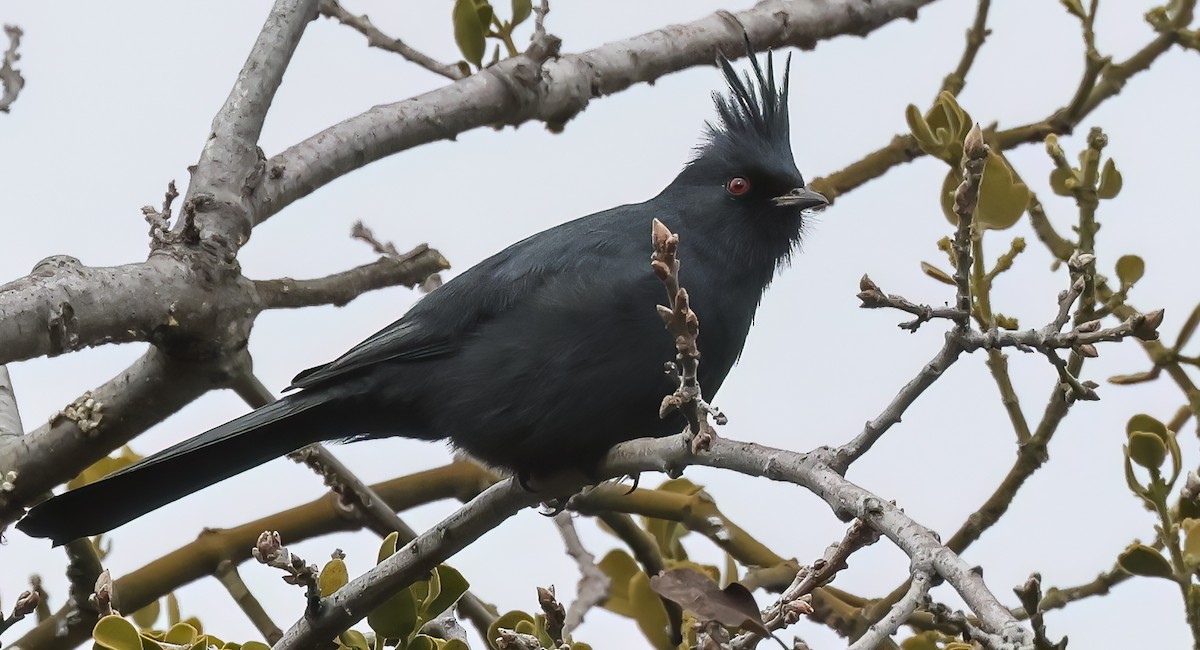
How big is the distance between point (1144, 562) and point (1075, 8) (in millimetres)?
1958

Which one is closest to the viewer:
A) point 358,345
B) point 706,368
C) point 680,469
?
point 680,469

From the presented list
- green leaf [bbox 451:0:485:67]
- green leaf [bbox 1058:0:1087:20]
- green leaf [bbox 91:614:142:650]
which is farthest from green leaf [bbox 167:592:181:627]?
green leaf [bbox 1058:0:1087:20]

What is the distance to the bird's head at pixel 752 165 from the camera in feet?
14.4

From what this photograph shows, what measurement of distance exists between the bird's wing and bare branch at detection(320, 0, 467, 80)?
61 centimetres

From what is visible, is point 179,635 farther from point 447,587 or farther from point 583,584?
point 583,584

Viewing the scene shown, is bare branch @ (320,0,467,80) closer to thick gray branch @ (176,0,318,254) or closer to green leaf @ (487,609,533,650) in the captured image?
thick gray branch @ (176,0,318,254)

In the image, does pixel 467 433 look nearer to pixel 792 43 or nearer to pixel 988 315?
pixel 988 315

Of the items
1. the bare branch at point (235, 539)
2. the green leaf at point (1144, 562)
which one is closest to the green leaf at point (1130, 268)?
the green leaf at point (1144, 562)

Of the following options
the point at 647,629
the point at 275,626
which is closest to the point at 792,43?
the point at 647,629

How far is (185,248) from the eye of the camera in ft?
11.2

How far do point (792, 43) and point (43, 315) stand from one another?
2.91 metres

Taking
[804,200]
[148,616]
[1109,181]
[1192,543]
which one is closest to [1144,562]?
[1192,543]

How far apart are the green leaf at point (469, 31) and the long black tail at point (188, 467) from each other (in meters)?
1.16

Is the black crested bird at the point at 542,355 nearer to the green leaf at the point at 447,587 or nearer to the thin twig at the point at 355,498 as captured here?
the thin twig at the point at 355,498
